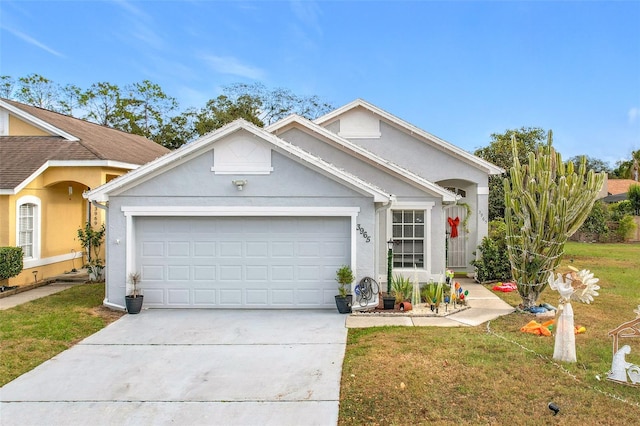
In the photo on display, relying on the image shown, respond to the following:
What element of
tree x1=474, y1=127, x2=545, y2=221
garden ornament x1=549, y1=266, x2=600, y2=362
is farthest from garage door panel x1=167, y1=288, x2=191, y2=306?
tree x1=474, y1=127, x2=545, y2=221

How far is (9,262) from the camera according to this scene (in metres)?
13.2

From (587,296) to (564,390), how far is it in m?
2.35

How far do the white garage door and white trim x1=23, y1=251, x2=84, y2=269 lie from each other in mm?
5079

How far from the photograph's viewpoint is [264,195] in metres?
11.5

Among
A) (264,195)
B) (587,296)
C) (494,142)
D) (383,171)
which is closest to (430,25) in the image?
(383,171)

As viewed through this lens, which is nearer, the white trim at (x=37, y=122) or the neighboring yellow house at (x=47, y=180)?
the neighboring yellow house at (x=47, y=180)

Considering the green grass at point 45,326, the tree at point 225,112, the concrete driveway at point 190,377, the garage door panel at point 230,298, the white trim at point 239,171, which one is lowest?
the concrete driveway at point 190,377

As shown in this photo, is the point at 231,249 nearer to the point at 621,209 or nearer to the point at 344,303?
the point at 344,303

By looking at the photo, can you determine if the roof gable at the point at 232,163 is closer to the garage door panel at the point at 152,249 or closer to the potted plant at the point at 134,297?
the garage door panel at the point at 152,249

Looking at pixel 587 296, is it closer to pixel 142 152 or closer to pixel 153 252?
pixel 153 252

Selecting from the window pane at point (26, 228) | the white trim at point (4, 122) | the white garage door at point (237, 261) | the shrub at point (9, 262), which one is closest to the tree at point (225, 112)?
the white trim at point (4, 122)

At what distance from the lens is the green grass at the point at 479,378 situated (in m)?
5.89

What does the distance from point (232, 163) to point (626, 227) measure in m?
27.5

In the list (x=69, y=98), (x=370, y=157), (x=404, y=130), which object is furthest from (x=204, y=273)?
(x=69, y=98)
